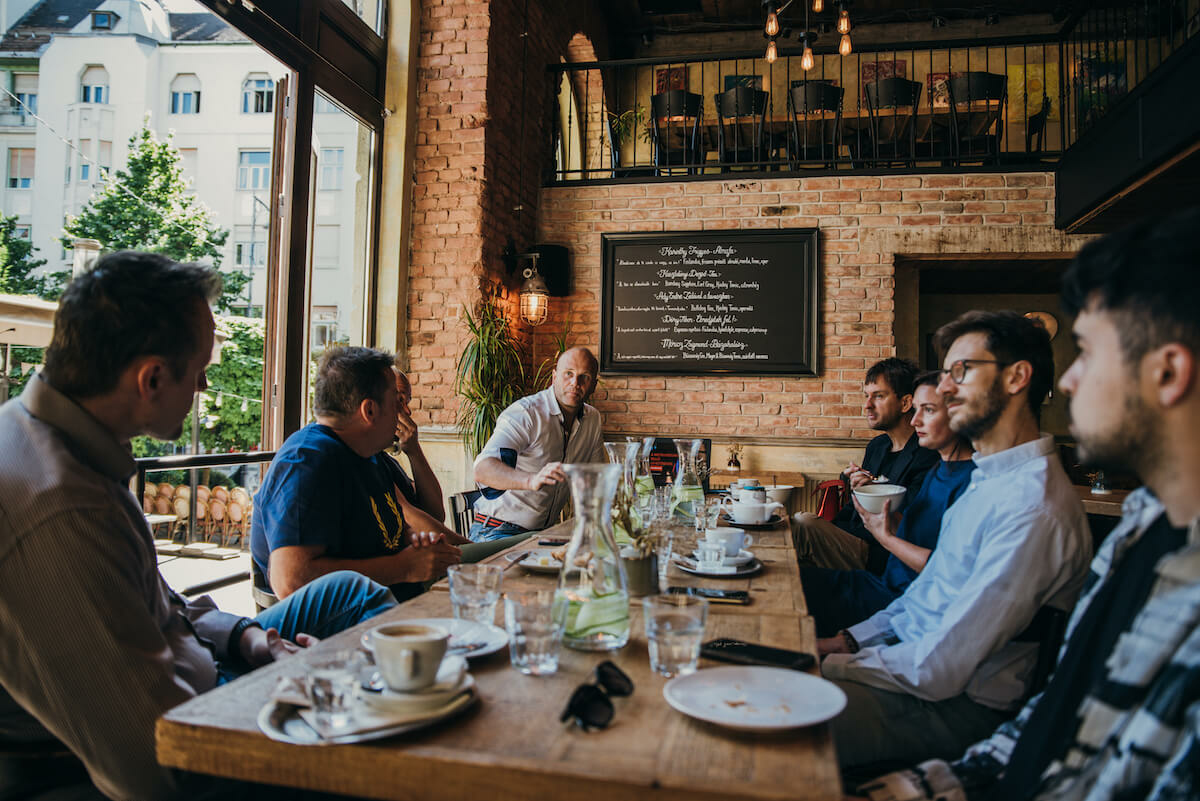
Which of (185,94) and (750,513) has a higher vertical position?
(185,94)

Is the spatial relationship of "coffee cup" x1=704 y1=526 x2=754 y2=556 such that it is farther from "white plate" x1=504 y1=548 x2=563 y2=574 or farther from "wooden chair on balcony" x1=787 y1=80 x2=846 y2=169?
"wooden chair on balcony" x1=787 y1=80 x2=846 y2=169

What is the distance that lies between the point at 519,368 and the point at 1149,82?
363 centimetres

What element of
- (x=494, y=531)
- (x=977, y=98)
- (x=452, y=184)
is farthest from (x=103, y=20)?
(x=977, y=98)

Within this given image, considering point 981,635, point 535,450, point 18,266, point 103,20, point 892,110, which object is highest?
point 892,110

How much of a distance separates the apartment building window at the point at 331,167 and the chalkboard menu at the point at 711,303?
6.11 feet

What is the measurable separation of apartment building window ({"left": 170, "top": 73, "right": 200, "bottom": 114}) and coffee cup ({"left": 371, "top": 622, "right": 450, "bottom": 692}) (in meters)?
3.22

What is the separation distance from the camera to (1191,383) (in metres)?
0.90

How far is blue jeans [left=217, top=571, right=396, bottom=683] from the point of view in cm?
176

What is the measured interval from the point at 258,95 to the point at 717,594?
3.50 m

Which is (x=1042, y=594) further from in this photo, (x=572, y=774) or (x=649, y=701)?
(x=572, y=774)

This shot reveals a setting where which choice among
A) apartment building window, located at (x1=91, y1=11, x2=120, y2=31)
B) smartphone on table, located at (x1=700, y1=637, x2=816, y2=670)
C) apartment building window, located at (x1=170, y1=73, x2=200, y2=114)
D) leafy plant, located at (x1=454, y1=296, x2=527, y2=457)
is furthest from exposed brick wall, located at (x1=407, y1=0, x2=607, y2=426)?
smartphone on table, located at (x1=700, y1=637, x2=816, y2=670)

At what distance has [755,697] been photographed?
1.05 m

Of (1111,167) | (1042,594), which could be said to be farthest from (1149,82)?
(1042,594)

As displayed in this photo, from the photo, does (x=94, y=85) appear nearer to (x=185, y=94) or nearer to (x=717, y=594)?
(x=185, y=94)
